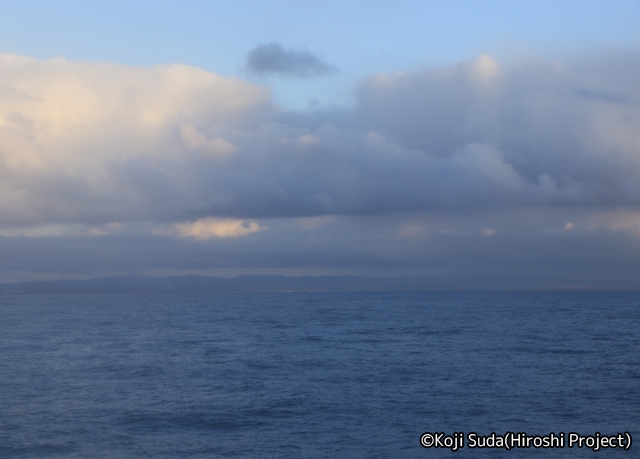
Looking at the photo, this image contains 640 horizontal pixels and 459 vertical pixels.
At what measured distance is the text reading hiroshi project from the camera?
3152 cm

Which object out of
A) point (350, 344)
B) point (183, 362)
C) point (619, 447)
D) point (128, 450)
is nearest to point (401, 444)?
point (619, 447)

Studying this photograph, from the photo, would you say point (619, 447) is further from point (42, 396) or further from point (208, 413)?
point (42, 396)

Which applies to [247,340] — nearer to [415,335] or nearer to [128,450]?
[415,335]

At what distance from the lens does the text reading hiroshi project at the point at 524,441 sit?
3152 cm

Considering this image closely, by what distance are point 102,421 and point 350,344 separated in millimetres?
45594

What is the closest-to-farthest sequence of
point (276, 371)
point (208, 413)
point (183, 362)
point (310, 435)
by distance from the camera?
point (310, 435) → point (208, 413) → point (276, 371) → point (183, 362)

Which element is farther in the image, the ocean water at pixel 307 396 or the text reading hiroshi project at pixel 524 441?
the ocean water at pixel 307 396

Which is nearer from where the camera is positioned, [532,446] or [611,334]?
[532,446]

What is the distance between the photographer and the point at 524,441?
32.2m

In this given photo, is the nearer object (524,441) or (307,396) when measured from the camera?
(524,441)

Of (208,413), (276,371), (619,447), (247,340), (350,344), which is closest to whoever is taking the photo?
(619,447)

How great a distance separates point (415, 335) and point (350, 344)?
1594 cm

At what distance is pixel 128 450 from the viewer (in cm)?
3138

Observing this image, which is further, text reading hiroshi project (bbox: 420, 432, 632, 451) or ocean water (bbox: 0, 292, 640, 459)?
ocean water (bbox: 0, 292, 640, 459)
